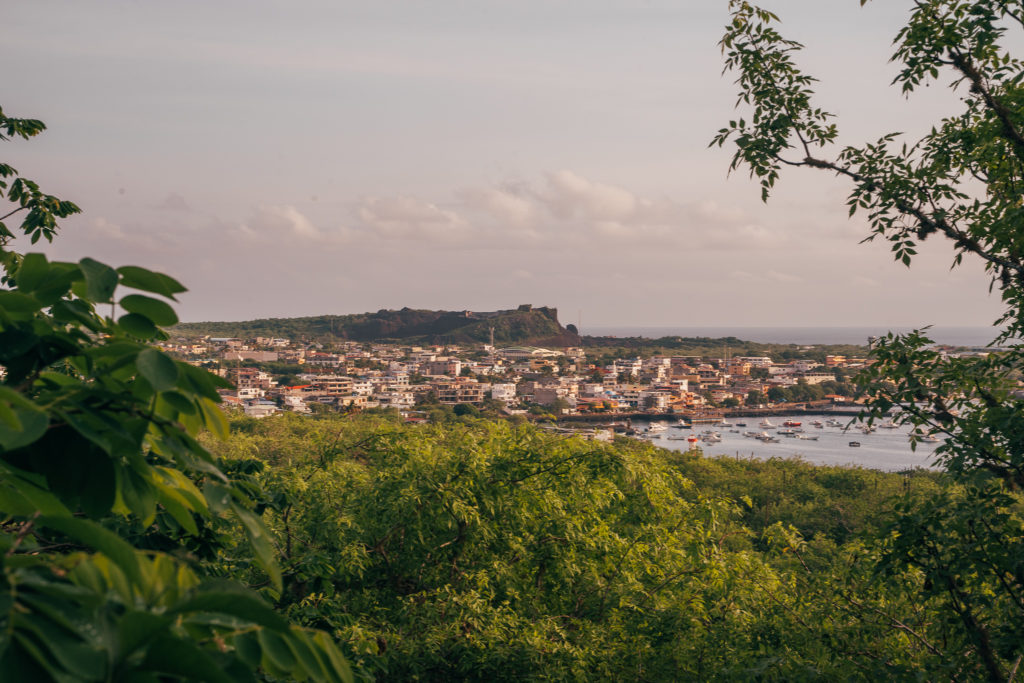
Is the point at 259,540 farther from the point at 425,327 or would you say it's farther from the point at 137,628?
the point at 425,327

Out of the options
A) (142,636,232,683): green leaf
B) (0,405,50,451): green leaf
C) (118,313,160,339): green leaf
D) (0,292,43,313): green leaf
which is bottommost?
(142,636,232,683): green leaf

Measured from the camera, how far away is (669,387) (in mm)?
74438

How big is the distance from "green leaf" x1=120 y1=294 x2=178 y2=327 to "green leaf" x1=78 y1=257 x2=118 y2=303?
5 cm

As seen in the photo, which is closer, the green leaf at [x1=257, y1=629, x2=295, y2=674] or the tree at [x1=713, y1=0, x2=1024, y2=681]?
the green leaf at [x1=257, y1=629, x2=295, y2=674]

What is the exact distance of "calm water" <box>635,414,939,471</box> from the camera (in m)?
41.5

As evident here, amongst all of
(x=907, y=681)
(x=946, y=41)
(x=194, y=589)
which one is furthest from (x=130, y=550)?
(x=946, y=41)

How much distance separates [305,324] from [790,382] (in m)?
90.2

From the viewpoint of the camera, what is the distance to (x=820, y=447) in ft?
156

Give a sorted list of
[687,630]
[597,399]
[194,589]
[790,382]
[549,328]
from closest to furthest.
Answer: [194,589]
[687,630]
[597,399]
[790,382]
[549,328]

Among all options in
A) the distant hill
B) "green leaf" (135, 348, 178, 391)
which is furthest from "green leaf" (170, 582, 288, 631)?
the distant hill

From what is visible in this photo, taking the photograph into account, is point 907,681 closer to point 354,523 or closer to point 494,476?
point 494,476

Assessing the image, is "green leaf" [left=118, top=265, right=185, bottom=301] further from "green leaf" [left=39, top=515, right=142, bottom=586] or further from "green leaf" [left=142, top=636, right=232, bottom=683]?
"green leaf" [left=142, top=636, right=232, bottom=683]

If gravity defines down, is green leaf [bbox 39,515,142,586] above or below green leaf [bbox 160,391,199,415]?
below

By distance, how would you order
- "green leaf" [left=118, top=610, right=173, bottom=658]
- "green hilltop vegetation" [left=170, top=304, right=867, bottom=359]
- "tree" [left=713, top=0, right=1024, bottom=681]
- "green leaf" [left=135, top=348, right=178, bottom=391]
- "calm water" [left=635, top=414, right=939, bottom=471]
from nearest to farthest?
"green leaf" [left=118, top=610, right=173, bottom=658] → "green leaf" [left=135, top=348, right=178, bottom=391] → "tree" [left=713, top=0, right=1024, bottom=681] → "calm water" [left=635, top=414, right=939, bottom=471] → "green hilltop vegetation" [left=170, top=304, right=867, bottom=359]
